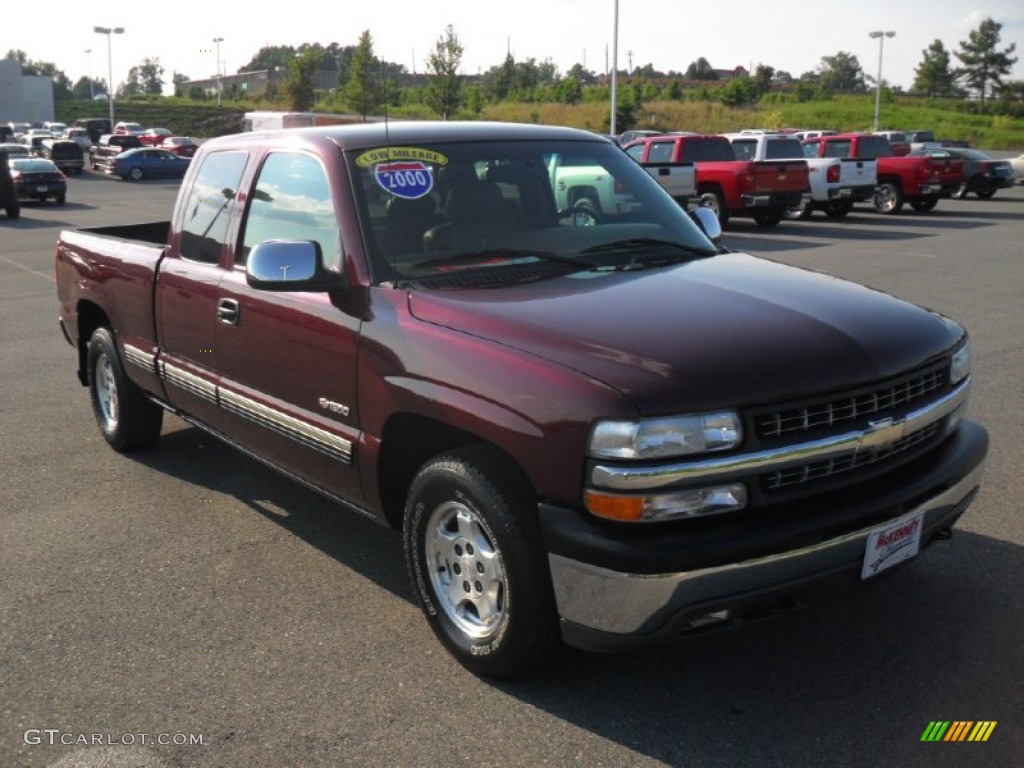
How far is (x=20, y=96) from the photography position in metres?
102

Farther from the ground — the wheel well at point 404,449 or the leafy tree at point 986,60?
the leafy tree at point 986,60

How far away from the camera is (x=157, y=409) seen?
6.35m

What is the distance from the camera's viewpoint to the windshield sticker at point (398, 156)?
4.35 m

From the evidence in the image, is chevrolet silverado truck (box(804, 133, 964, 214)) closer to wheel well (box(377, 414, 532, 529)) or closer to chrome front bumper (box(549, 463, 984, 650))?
wheel well (box(377, 414, 532, 529))

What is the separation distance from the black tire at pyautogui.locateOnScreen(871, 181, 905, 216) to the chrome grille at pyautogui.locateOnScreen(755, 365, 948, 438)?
2364 cm

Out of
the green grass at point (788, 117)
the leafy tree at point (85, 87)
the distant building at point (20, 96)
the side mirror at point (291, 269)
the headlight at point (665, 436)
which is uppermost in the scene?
the leafy tree at point (85, 87)

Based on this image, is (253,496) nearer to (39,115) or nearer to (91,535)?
(91,535)

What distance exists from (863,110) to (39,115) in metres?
76.7

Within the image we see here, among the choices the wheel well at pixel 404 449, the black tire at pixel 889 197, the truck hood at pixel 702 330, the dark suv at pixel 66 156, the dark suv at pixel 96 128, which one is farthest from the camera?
the dark suv at pixel 96 128

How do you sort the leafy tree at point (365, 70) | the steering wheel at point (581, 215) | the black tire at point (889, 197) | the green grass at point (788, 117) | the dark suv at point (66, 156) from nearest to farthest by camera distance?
1. the steering wheel at point (581, 215)
2. the black tire at point (889, 197)
3. the leafy tree at point (365, 70)
4. the dark suv at point (66, 156)
5. the green grass at point (788, 117)

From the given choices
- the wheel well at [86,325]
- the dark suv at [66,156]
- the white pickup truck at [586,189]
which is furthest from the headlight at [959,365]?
the dark suv at [66,156]

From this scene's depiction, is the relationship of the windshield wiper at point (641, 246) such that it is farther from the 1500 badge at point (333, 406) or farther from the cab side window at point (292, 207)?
the 1500 badge at point (333, 406)

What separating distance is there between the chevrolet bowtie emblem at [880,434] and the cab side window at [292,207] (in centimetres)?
206

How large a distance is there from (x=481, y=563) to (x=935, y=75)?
336 feet
